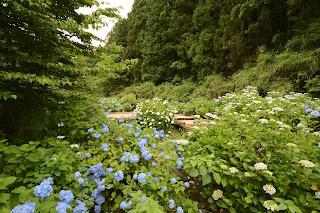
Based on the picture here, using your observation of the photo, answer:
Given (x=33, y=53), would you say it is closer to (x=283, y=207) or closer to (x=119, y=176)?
(x=119, y=176)

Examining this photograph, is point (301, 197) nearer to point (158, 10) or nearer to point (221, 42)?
point (221, 42)

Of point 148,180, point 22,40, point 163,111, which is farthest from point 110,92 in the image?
point 148,180

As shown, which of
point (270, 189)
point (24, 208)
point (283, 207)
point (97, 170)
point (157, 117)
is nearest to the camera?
point (24, 208)

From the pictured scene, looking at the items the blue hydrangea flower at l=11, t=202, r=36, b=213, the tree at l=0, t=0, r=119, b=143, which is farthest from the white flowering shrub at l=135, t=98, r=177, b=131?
the blue hydrangea flower at l=11, t=202, r=36, b=213

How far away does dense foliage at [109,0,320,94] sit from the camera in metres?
4.81

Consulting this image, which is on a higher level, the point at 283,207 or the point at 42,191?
the point at 42,191

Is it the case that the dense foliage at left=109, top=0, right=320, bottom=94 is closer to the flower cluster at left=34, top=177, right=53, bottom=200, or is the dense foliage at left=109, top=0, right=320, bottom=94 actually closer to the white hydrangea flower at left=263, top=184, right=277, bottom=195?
the white hydrangea flower at left=263, top=184, right=277, bottom=195

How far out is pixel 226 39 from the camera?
852 centimetres

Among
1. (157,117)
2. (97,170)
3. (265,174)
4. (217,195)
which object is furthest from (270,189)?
(157,117)

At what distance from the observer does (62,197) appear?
3.22 ft

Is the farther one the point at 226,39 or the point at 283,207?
the point at 226,39

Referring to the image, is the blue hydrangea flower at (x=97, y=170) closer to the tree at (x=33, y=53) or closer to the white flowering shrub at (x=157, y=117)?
the tree at (x=33, y=53)

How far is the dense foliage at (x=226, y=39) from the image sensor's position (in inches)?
189

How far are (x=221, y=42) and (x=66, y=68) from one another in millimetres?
9313
